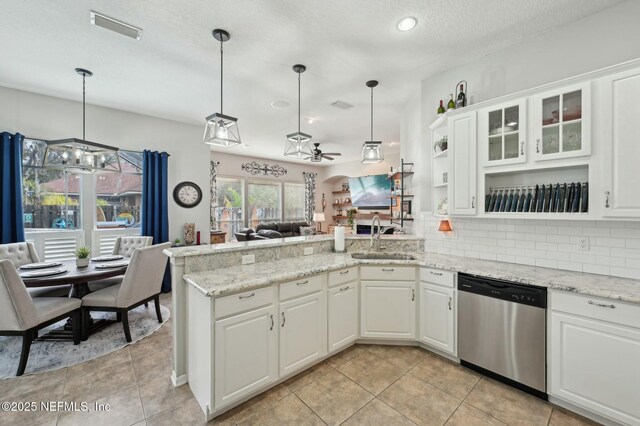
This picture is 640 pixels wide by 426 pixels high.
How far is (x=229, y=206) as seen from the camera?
27.3 feet

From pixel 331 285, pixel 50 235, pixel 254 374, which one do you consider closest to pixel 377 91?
pixel 331 285

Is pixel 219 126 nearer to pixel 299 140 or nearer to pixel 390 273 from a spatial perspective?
pixel 299 140

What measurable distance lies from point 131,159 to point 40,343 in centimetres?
327

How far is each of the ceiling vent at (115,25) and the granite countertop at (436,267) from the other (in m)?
2.29

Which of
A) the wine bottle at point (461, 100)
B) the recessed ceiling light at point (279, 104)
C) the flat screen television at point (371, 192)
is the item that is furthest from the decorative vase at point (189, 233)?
the flat screen television at point (371, 192)

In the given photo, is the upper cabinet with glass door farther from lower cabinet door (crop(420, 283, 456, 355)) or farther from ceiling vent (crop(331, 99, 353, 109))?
ceiling vent (crop(331, 99, 353, 109))

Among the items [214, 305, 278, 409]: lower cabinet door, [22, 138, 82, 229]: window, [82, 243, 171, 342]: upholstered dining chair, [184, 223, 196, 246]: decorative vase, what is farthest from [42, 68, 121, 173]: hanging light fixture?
[214, 305, 278, 409]: lower cabinet door

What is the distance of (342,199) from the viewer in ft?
33.8

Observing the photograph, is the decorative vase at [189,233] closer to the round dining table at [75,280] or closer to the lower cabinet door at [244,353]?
the round dining table at [75,280]

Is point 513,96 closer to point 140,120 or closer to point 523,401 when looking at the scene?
point 523,401

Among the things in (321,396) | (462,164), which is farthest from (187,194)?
(462,164)

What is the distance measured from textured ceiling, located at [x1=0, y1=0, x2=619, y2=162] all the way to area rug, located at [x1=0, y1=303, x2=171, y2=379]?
3.20 meters

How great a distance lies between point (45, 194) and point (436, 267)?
581 cm

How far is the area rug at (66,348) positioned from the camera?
8.47 feet
